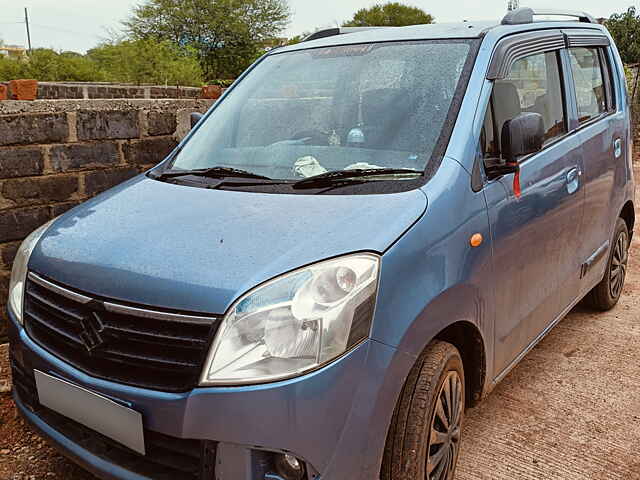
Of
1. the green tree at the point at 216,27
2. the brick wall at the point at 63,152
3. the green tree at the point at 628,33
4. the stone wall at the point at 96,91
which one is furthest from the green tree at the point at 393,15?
the brick wall at the point at 63,152

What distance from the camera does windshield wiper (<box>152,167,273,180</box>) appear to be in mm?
2731

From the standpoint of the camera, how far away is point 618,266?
458cm

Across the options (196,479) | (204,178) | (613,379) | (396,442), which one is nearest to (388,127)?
(204,178)

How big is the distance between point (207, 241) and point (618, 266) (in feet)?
11.3

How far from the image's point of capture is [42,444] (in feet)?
9.63

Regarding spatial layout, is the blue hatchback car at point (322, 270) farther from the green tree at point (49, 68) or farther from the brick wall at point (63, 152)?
the green tree at point (49, 68)

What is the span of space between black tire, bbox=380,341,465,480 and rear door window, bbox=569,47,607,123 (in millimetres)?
2000

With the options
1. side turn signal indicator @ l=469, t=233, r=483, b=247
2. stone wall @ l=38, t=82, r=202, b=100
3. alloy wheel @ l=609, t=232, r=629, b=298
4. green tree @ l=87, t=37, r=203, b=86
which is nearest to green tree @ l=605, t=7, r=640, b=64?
green tree @ l=87, t=37, r=203, b=86

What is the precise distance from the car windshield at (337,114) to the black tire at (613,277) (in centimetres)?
217

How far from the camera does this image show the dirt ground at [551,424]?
279cm

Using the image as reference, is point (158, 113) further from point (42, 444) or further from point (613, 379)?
point (613, 379)

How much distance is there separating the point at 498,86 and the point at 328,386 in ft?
5.47

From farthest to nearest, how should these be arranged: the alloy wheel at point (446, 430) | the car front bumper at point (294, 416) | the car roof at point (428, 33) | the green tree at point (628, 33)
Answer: the green tree at point (628, 33) → the car roof at point (428, 33) → the alloy wheel at point (446, 430) → the car front bumper at point (294, 416)

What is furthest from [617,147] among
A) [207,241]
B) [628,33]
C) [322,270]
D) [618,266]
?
[628,33]
